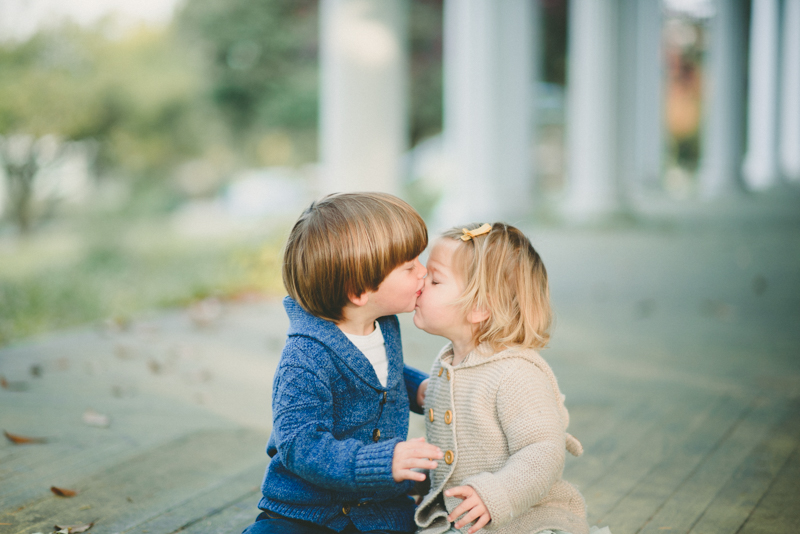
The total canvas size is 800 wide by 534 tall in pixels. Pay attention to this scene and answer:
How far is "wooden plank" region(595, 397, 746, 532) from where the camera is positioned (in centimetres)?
248

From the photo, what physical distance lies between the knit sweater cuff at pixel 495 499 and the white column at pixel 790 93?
882 inches

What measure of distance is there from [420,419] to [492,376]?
1.60 meters

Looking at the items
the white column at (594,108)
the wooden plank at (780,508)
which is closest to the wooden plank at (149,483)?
the wooden plank at (780,508)

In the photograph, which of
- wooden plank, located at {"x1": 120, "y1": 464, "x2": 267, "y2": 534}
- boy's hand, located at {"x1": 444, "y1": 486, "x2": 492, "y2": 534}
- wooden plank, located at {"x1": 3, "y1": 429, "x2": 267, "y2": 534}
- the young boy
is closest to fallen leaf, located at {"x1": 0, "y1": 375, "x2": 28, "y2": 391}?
wooden plank, located at {"x1": 3, "y1": 429, "x2": 267, "y2": 534}

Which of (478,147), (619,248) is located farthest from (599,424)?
(478,147)

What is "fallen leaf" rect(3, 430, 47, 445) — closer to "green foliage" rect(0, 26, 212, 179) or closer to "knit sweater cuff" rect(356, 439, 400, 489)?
"knit sweater cuff" rect(356, 439, 400, 489)

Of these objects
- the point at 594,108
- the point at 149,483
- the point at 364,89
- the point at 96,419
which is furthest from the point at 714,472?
the point at 594,108

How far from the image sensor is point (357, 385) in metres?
1.91

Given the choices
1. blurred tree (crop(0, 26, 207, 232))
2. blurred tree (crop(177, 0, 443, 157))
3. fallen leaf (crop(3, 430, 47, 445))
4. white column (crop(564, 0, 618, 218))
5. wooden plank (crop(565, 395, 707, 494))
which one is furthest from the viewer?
blurred tree (crop(177, 0, 443, 157))

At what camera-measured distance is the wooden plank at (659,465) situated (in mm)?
2477

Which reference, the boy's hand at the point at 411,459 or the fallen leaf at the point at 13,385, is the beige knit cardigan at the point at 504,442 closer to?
the boy's hand at the point at 411,459

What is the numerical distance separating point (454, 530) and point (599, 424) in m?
1.63

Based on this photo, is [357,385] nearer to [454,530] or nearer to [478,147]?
[454,530]

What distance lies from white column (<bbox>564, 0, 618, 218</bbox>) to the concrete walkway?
590 centimetres
